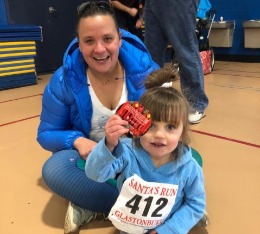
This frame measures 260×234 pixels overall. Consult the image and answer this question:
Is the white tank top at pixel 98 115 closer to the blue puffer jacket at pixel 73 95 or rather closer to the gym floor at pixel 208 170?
the blue puffer jacket at pixel 73 95

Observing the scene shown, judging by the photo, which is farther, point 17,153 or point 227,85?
point 227,85

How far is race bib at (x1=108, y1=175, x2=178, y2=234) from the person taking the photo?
2.32ft

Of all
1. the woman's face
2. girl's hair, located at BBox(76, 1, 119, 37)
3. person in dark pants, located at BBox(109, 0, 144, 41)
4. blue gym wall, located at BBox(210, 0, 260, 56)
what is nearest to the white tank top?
the woman's face

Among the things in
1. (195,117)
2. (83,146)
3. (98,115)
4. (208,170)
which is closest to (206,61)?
(195,117)

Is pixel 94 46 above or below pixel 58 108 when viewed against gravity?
above

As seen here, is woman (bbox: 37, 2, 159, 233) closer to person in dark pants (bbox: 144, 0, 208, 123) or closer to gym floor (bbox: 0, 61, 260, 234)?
gym floor (bbox: 0, 61, 260, 234)

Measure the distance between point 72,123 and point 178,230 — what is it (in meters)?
0.53

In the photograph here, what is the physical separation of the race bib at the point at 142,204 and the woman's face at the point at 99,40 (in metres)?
0.40

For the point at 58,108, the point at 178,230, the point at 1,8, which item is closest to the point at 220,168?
the point at 178,230

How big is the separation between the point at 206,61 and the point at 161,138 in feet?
8.83

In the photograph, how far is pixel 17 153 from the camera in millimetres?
1427

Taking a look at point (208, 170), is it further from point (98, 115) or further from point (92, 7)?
point (92, 7)

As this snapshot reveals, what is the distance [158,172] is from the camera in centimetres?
72

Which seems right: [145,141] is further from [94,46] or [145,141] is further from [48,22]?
[48,22]
